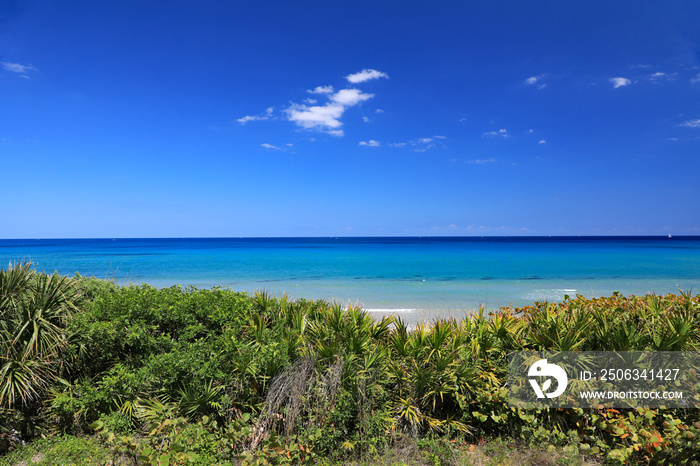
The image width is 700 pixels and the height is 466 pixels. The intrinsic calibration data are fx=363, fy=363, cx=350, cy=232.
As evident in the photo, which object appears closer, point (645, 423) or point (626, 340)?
point (645, 423)

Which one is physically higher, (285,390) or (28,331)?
(28,331)

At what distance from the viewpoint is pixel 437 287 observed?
80.8 feet

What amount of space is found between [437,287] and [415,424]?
20.2 m

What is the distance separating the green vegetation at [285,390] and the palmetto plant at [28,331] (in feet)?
0.08

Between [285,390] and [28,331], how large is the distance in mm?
4032

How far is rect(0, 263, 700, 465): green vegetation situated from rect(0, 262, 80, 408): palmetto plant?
0.02 meters

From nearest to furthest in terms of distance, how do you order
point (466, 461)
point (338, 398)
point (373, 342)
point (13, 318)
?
1. point (466, 461)
2. point (338, 398)
3. point (13, 318)
4. point (373, 342)

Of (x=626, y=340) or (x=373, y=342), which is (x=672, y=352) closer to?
(x=626, y=340)

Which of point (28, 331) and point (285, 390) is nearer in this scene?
point (285, 390)

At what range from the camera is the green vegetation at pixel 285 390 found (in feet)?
15.0

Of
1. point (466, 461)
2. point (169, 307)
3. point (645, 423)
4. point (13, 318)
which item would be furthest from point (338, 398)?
point (13, 318)

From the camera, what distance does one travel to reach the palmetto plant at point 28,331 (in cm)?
502

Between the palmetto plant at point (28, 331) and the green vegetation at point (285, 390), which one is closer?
the green vegetation at point (285, 390)

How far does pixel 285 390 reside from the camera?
500 centimetres
